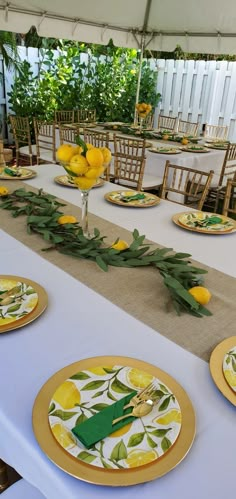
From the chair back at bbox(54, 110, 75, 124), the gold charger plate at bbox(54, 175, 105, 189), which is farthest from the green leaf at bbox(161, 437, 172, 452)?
the chair back at bbox(54, 110, 75, 124)

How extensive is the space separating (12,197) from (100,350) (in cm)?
104

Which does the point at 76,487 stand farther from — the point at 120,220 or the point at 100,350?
the point at 120,220

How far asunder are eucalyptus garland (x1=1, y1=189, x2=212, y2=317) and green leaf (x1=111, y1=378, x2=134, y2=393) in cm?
30

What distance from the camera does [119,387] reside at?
2.33ft

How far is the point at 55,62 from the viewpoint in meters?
5.41

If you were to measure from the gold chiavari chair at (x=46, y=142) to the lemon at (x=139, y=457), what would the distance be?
3.43 metres

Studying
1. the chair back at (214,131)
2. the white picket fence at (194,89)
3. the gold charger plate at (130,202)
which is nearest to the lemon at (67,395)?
the gold charger plate at (130,202)

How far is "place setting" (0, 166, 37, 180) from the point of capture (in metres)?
1.97

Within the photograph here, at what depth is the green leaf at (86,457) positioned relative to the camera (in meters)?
0.57

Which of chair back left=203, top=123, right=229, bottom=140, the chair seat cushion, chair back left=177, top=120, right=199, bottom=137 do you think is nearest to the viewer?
the chair seat cushion

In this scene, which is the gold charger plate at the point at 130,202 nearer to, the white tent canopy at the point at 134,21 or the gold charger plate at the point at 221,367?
the gold charger plate at the point at 221,367

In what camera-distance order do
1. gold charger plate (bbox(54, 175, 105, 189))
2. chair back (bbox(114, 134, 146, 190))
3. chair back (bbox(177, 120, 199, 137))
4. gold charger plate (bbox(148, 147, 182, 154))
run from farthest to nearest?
chair back (bbox(177, 120, 199, 137)) < gold charger plate (bbox(148, 147, 182, 154)) < chair back (bbox(114, 134, 146, 190)) < gold charger plate (bbox(54, 175, 105, 189))

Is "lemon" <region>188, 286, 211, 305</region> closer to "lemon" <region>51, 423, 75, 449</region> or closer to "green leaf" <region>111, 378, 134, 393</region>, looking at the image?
"green leaf" <region>111, 378, 134, 393</region>

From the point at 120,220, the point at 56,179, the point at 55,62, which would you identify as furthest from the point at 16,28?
the point at 120,220
